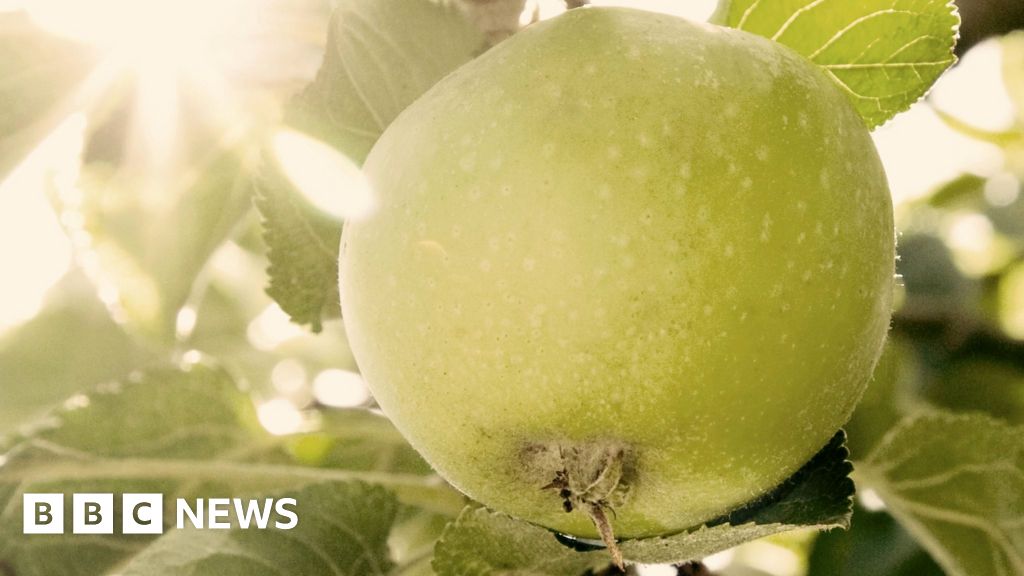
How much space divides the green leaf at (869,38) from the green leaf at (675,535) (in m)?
0.28

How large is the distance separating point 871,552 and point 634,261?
3.53ft

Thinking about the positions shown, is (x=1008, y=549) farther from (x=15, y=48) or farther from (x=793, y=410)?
(x=15, y=48)

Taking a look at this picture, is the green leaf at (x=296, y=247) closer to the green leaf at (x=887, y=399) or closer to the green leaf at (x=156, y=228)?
the green leaf at (x=156, y=228)

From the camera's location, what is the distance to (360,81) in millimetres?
870

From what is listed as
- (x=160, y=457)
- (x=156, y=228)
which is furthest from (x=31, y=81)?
(x=160, y=457)

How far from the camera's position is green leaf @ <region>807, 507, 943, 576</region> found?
145cm

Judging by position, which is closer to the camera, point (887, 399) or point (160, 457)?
point (160, 457)

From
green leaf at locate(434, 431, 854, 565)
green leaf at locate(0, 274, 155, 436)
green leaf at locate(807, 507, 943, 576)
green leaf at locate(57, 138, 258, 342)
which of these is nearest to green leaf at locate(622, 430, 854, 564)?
green leaf at locate(434, 431, 854, 565)

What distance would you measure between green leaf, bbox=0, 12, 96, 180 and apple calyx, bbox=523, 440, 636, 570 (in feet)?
2.52

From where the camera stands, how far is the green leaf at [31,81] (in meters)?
1.14

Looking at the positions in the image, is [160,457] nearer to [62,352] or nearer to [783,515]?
[62,352]

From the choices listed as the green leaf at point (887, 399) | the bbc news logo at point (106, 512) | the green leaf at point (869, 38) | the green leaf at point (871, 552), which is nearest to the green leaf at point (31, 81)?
the bbc news logo at point (106, 512)

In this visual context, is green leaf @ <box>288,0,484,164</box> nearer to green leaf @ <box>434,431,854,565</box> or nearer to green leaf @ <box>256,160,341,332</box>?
green leaf @ <box>256,160,341,332</box>

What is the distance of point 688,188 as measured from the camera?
0.58 metres
